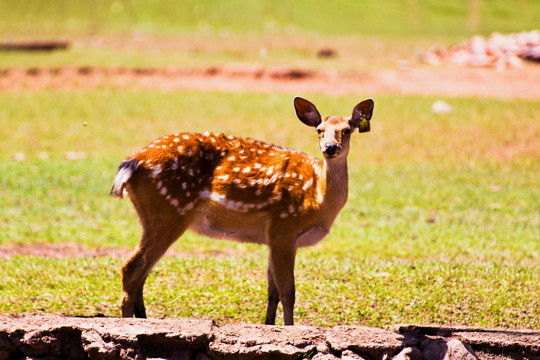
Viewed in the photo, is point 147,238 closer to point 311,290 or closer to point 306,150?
point 311,290

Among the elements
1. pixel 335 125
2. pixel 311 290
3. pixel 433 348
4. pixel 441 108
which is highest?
pixel 335 125

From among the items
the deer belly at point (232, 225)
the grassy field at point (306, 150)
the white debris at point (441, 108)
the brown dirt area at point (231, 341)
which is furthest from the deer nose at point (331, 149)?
the white debris at point (441, 108)

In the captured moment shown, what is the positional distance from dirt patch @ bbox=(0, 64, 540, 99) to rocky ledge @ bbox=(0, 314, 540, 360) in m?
15.5

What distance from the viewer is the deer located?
7312 mm

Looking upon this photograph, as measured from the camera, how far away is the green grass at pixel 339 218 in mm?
8359

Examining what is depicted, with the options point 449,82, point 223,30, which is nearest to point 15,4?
point 223,30

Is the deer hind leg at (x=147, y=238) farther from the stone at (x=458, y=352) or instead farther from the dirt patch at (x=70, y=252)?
the dirt patch at (x=70, y=252)

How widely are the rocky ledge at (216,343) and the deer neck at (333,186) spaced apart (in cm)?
119

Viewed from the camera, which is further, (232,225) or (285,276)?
(232,225)

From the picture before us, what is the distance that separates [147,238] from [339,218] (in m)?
6.09

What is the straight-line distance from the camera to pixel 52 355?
664 centimetres

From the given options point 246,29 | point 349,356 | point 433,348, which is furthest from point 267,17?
point 349,356

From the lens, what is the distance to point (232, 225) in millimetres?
7617

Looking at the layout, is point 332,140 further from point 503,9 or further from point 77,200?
A: point 503,9
